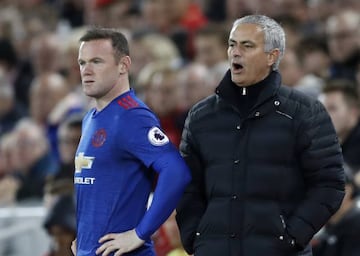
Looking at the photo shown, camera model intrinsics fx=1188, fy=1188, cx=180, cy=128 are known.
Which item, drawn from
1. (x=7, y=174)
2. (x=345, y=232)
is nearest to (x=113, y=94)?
(x=345, y=232)

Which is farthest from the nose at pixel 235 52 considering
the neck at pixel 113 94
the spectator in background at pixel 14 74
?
the spectator in background at pixel 14 74

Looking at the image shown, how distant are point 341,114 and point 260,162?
289 centimetres

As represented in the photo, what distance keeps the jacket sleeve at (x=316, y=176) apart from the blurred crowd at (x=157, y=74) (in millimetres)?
1679

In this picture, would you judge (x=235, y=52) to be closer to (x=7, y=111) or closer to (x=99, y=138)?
(x=99, y=138)

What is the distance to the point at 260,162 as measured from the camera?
5.73 meters

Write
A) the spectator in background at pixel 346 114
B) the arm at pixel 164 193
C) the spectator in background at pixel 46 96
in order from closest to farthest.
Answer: the arm at pixel 164 193 < the spectator in background at pixel 346 114 < the spectator in background at pixel 46 96

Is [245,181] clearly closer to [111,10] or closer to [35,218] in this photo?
[35,218]

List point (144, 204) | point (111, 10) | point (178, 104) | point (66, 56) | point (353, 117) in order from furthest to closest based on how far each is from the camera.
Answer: point (111, 10) → point (66, 56) → point (178, 104) → point (353, 117) → point (144, 204)

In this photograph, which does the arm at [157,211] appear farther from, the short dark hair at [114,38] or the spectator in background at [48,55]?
the spectator in background at [48,55]

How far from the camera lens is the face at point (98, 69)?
18.8ft

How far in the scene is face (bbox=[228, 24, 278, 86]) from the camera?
580 centimetres

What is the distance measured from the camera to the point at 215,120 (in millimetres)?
5875

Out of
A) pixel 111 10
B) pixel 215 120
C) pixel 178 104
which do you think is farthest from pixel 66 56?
pixel 215 120

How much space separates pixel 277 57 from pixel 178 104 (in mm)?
3898
